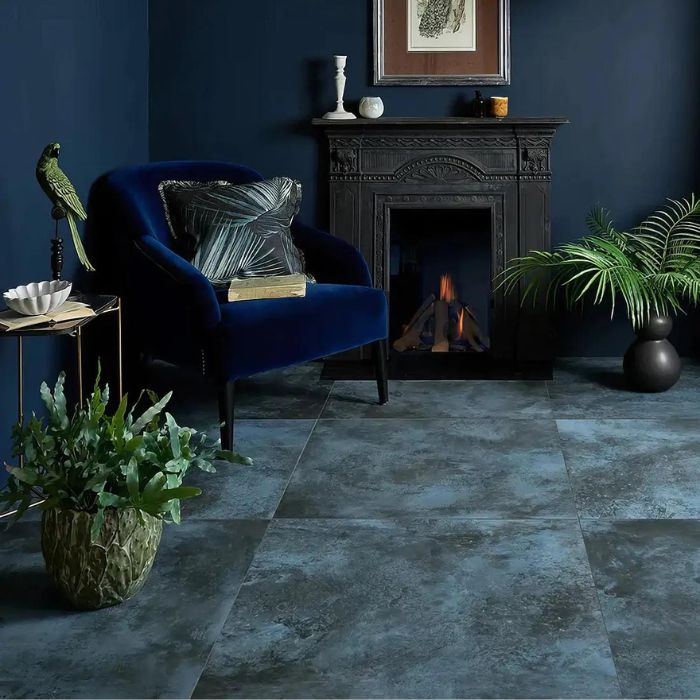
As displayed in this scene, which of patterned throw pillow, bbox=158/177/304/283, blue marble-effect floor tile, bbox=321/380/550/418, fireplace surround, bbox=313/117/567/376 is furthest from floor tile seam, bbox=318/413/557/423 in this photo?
fireplace surround, bbox=313/117/567/376

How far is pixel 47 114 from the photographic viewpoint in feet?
10.6

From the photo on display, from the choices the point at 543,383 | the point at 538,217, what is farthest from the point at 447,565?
the point at 538,217

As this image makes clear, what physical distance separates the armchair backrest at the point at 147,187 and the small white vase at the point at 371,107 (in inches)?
25.9

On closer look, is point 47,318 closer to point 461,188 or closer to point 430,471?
point 430,471

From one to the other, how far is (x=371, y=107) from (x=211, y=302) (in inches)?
65.4

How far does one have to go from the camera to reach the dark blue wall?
450cm

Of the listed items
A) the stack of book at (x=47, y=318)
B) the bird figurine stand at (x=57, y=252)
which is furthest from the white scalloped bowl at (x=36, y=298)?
the bird figurine stand at (x=57, y=252)

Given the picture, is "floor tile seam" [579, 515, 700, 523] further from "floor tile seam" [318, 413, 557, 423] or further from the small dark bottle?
the small dark bottle

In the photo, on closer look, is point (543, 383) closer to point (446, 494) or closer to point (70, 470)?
point (446, 494)

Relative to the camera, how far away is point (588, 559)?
90.9 inches

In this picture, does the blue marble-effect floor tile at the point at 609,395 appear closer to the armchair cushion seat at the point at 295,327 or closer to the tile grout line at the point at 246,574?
the armchair cushion seat at the point at 295,327

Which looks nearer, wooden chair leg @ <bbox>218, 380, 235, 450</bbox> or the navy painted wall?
the navy painted wall

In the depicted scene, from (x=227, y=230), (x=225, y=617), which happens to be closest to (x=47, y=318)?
(x=225, y=617)

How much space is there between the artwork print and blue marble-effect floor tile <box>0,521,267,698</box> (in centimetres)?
283
